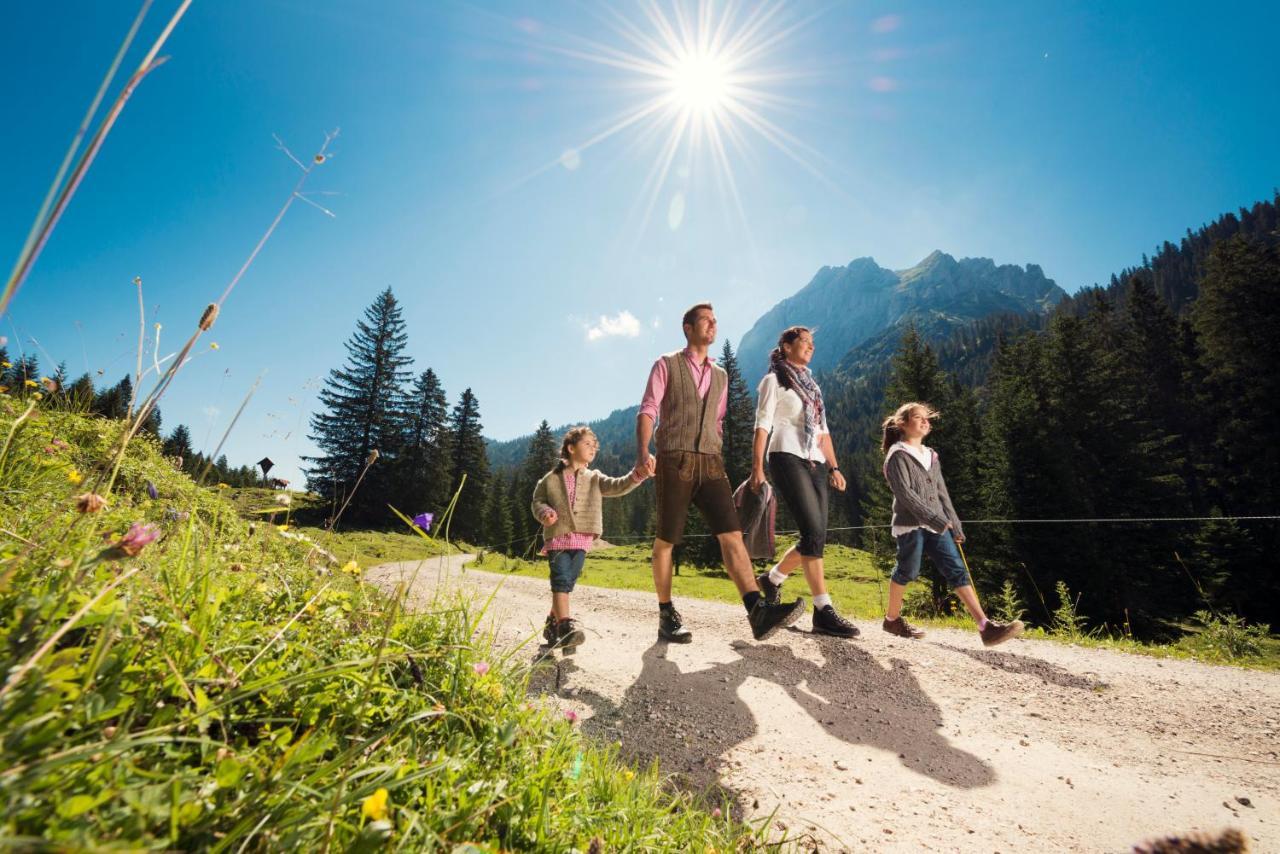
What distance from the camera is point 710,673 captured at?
397cm

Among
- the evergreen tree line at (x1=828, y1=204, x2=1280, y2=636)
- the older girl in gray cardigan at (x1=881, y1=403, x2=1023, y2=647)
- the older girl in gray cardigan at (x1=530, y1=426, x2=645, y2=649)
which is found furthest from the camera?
the evergreen tree line at (x1=828, y1=204, x2=1280, y2=636)

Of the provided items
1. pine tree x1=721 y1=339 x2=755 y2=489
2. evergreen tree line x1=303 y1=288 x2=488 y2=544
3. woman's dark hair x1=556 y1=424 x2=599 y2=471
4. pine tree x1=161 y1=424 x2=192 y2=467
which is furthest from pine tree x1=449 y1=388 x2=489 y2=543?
woman's dark hair x1=556 y1=424 x2=599 y2=471

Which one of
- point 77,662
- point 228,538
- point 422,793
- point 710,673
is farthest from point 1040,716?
point 228,538

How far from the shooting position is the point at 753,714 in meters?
3.22

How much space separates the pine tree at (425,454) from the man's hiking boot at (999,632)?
129ft

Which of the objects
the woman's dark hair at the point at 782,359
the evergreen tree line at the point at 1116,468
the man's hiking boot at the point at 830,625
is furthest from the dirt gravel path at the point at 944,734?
the evergreen tree line at the point at 1116,468

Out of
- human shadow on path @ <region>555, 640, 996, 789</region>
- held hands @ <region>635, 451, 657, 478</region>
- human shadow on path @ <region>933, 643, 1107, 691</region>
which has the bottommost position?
human shadow on path @ <region>555, 640, 996, 789</region>

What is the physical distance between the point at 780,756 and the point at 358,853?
8.00 ft

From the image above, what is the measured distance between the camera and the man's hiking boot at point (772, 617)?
4074mm

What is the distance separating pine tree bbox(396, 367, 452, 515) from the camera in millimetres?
39500

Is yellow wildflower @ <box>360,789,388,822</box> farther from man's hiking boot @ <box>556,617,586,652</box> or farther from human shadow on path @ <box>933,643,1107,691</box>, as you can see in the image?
human shadow on path @ <box>933,643,1107,691</box>

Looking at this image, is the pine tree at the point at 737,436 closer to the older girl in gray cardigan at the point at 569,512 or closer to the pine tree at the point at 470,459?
the pine tree at the point at 470,459

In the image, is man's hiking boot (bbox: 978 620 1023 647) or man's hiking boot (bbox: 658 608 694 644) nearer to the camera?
man's hiking boot (bbox: 978 620 1023 647)

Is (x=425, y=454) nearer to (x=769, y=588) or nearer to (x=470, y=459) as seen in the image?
(x=470, y=459)
